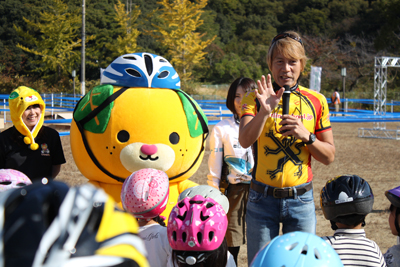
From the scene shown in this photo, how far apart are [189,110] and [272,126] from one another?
135cm

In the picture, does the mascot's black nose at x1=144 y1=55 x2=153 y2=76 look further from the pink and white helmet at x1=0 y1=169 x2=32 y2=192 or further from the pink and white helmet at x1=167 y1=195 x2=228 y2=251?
the pink and white helmet at x1=167 y1=195 x2=228 y2=251

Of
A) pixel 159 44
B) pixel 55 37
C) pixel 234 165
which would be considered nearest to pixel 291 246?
pixel 234 165

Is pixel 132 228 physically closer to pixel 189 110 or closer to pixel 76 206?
pixel 76 206

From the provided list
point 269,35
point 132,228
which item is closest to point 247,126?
point 132,228

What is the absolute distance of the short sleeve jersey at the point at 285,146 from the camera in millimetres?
2256

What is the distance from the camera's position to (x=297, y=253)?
127 cm

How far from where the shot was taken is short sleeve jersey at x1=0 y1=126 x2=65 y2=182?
3.26 meters

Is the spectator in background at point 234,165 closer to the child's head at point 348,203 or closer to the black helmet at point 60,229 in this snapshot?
the child's head at point 348,203

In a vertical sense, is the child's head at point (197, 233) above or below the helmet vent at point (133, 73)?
below

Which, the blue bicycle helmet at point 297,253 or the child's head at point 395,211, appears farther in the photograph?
the child's head at point 395,211

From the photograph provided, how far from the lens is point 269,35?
52031 mm

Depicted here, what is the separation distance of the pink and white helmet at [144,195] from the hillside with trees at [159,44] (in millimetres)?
26248

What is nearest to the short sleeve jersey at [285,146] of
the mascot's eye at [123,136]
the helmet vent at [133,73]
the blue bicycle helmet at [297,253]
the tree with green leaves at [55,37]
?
the blue bicycle helmet at [297,253]

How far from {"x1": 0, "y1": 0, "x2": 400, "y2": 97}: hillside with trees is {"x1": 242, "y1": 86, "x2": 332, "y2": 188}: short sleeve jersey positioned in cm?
2631
